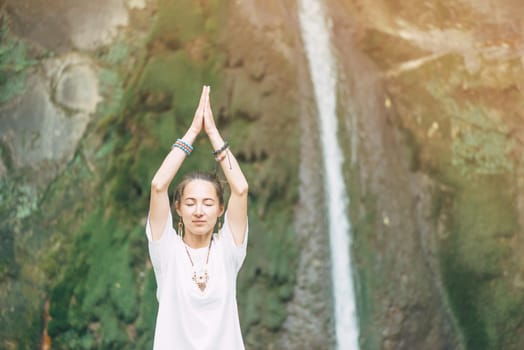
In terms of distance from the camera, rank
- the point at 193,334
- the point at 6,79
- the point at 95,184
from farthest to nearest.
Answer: the point at 6,79 → the point at 95,184 → the point at 193,334

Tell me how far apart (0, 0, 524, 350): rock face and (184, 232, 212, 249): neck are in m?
1.98

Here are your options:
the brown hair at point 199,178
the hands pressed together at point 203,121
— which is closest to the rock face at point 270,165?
the brown hair at point 199,178

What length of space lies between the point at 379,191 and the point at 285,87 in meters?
0.88

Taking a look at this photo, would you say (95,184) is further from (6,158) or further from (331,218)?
(331,218)

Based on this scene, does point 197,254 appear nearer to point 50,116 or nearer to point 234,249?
point 234,249

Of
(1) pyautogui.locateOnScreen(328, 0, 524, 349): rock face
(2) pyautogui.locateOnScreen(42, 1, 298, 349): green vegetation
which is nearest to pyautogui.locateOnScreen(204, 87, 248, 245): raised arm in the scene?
(2) pyautogui.locateOnScreen(42, 1, 298, 349): green vegetation

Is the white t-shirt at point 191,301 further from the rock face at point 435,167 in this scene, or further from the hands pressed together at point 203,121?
the rock face at point 435,167

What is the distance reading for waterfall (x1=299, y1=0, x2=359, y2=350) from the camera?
4.16 metres

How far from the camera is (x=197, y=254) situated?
216cm

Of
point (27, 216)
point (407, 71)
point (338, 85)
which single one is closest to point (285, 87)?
point (338, 85)


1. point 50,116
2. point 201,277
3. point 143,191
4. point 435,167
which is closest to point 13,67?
point 50,116

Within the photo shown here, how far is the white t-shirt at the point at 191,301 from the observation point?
6.62ft

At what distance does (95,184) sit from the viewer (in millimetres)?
4133

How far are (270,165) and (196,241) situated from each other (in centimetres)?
210
